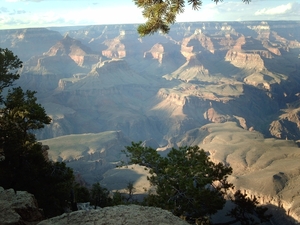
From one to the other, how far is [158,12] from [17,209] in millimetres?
9304

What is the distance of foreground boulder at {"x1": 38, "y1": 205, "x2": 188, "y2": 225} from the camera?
1048 centimetres

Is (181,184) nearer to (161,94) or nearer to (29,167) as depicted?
(29,167)

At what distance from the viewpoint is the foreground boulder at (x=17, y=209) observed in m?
10.8

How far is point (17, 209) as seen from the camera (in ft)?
38.3

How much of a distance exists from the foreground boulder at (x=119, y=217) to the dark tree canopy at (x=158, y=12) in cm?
652

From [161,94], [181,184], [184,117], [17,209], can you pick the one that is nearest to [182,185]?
[181,184]

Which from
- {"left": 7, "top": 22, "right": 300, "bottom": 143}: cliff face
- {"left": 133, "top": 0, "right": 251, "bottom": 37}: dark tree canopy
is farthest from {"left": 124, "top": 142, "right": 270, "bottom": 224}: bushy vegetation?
{"left": 7, "top": 22, "right": 300, "bottom": 143}: cliff face

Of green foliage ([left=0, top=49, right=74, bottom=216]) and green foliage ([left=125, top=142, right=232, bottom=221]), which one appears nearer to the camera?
green foliage ([left=125, top=142, right=232, bottom=221])

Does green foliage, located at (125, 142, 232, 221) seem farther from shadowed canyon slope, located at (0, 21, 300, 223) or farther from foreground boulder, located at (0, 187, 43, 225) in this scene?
shadowed canyon slope, located at (0, 21, 300, 223)

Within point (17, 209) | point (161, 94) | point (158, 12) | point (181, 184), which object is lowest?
point (161, 94)

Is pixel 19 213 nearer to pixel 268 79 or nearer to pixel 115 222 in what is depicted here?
pixel 115 222

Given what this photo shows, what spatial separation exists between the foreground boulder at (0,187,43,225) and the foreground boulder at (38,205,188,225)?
1113 mm

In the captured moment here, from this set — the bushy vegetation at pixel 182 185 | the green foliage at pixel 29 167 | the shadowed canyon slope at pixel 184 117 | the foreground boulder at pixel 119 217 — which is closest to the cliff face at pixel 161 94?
the shadowed canyon slope at pixel 184 117

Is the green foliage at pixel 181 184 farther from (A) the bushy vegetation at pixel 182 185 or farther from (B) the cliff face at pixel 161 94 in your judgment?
(B) the cliff face at pixel 161 94
